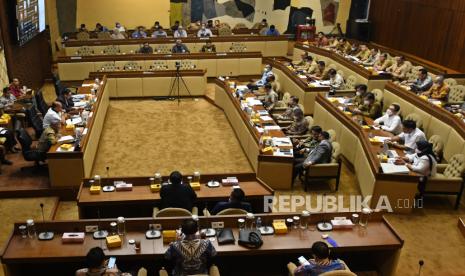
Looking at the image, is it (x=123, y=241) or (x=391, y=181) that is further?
(x=391, y=181)

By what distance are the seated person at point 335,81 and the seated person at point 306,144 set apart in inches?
131

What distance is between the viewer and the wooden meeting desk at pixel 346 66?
37.2ft

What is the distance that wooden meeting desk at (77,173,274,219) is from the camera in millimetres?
5938

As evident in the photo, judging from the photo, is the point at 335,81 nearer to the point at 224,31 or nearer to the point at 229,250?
the point at 224,31

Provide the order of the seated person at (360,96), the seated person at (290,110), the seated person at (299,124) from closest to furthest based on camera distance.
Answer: the seated person at (299,124), the seated person at (290,110), the seated person at (360,96)

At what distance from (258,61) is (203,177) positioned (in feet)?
27.4

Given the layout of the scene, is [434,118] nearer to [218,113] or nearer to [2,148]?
[218,113]

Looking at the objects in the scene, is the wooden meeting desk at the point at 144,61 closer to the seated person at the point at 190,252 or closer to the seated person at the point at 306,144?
Result: the seated person at the point at 306,144

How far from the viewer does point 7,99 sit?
9.78 metres

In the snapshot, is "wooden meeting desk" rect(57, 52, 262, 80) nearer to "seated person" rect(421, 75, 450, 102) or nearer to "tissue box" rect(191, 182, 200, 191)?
"seated person" rect(421, 75, 450, 102)

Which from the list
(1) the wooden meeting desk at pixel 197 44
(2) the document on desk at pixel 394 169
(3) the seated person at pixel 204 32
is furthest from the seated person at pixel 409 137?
(3) the seated person at pixel 204 32

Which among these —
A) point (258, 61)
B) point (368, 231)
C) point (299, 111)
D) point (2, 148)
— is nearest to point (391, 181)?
point (368, 231)

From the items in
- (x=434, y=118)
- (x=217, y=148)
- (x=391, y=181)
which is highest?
(x=434, y=118)

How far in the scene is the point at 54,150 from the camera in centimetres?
734
